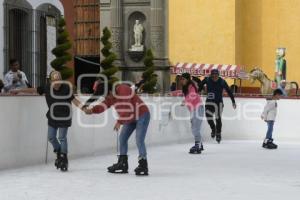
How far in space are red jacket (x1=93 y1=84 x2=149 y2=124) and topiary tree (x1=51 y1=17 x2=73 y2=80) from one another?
499 inches

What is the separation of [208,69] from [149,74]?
4.00 metres

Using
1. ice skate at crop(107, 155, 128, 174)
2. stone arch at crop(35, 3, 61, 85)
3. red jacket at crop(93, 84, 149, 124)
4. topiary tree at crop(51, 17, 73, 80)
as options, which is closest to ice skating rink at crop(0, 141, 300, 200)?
ice skate at crop(107, 155, 128, 174)

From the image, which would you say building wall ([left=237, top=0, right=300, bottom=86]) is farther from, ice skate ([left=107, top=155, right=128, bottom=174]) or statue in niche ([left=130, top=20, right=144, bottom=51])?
ice skate ([left=107, top=155, right=128, bottom=174])

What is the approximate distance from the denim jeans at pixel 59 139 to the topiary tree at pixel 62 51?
11876mm

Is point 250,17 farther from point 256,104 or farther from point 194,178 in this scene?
point 194,178

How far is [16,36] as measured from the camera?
824 inches

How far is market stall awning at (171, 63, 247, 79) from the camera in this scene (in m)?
35.8

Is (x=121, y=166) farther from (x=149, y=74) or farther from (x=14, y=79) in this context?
(x=149, y=74)

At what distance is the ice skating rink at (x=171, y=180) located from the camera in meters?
9.09

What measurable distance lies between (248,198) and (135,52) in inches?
1104

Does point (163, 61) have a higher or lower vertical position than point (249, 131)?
higher

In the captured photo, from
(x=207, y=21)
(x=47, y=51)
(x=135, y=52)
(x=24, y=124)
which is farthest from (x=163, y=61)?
(x=24, y=124)

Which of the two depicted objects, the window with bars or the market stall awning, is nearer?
the market stall awning

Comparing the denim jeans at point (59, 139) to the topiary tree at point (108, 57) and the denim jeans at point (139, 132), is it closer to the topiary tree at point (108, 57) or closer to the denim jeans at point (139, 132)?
the denim jeans at point (139, 132)
